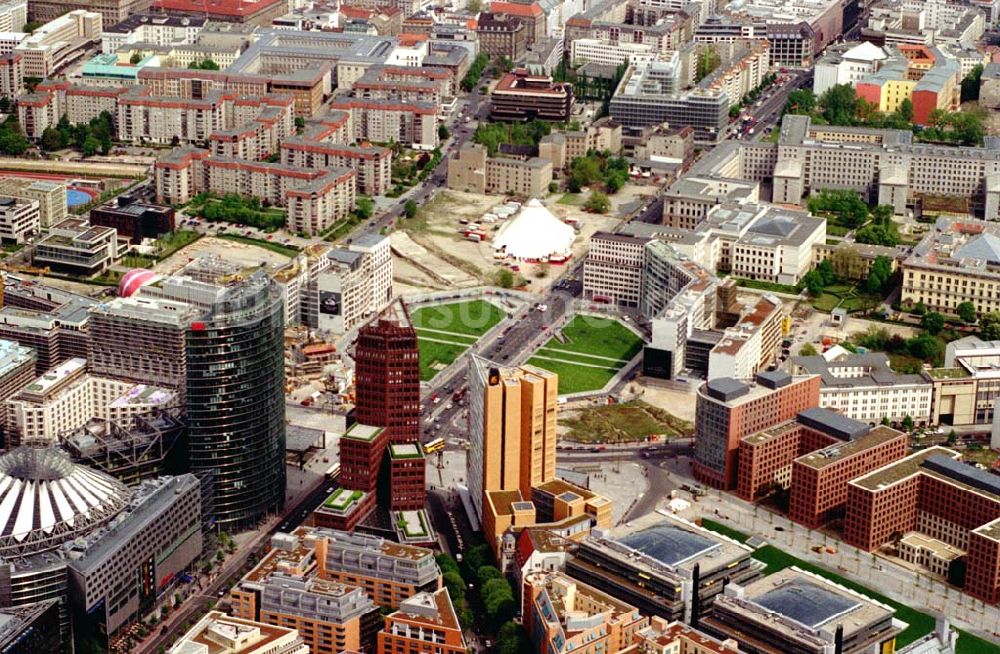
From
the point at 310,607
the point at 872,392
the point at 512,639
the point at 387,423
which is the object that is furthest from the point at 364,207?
the point at 310,607

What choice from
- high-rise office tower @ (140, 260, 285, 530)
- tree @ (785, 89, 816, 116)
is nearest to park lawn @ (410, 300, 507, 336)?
high-rise office tower @ (140, 260, 285, 530)

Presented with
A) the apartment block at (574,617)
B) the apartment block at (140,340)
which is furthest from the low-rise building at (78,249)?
the apartment block at (574,617)

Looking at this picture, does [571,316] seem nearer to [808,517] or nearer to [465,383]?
[465,383]

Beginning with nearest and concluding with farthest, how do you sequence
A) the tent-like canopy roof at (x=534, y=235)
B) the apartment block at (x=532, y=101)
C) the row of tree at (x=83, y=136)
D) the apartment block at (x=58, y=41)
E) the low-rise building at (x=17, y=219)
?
the tent-like canopy roof at (x=534, y=235) < the low-rise building at (x=17, y=219) < the row of tree at (x=83, y=136) < the apartment block at (x=532, y=101) < the apartment block at (x=58, y=41)

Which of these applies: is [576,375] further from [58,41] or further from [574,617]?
[58,41]

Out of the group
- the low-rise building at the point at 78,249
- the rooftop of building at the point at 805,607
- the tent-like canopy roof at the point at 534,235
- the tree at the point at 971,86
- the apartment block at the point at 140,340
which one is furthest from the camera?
the tree at the point at 971,86

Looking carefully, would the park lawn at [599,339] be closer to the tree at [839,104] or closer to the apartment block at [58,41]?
the tree at [839,104]
